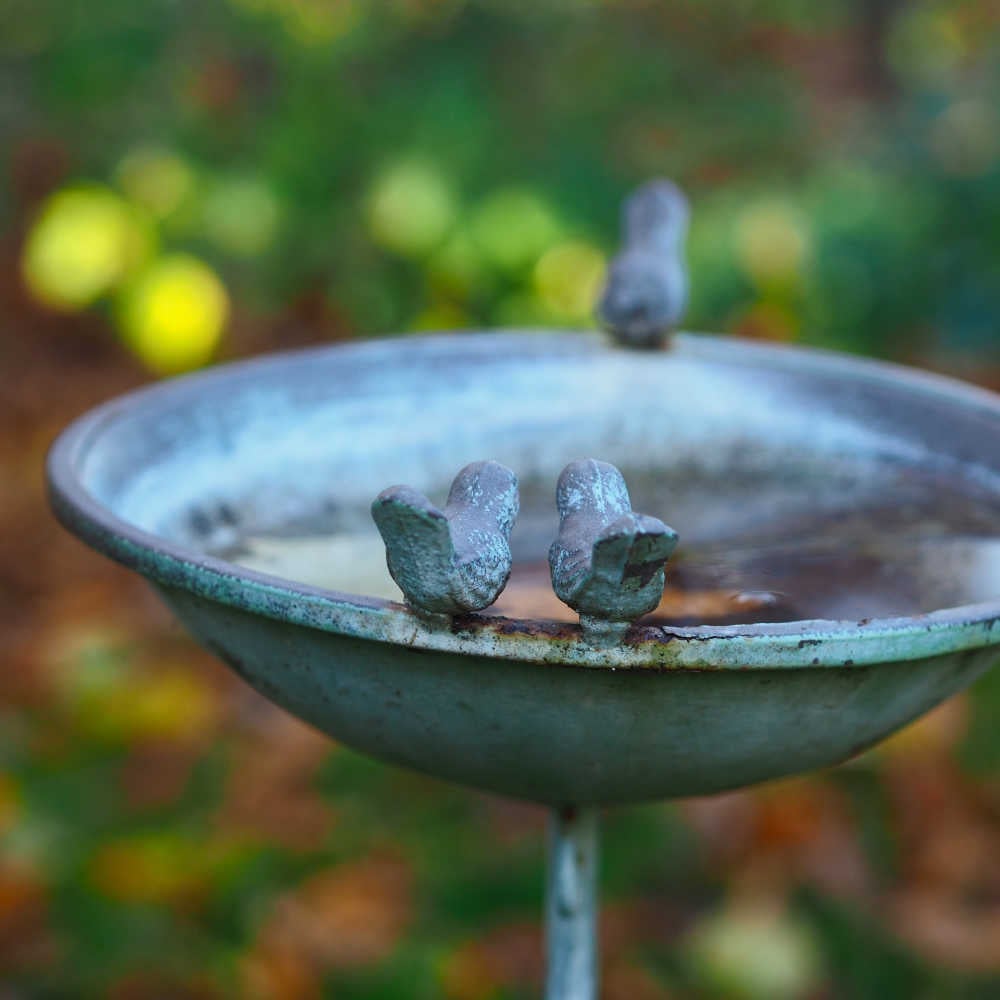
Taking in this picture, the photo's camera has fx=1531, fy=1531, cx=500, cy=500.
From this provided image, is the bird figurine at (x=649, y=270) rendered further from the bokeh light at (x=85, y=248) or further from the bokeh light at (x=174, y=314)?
the bokeh light at (x=85, y=248)

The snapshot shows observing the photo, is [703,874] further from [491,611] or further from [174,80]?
[174,80]

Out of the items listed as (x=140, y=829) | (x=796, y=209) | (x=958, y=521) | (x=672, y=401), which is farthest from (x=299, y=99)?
(x=958, y=521)

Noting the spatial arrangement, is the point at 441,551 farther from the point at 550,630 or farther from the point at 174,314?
the point at 174,314

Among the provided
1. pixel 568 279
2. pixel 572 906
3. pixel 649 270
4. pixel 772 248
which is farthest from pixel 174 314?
pixel 572 906

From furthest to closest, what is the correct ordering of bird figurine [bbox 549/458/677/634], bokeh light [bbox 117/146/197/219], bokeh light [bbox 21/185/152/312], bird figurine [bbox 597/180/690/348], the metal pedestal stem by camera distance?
bokeh light [bbox 117/146/197/219] < bokeh light [bbox 21/185/152/312] < bird figurine [bbox 597/180/690/348] < the metal pedestal stem < bird figurine [bbox 549/458/677/634]

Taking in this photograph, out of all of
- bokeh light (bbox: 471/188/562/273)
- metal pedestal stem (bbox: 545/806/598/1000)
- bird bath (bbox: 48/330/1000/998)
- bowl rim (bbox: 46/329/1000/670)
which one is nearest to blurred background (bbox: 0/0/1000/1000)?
bokeh light (bbox: 471/188/562/273)

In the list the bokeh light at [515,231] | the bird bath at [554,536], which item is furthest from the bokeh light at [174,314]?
the bird bath at [554,536]

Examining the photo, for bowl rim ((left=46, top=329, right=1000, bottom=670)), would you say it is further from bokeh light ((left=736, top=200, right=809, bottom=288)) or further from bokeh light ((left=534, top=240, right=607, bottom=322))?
bokeh light ((left=736, top=200, right=809, bottom=288))
